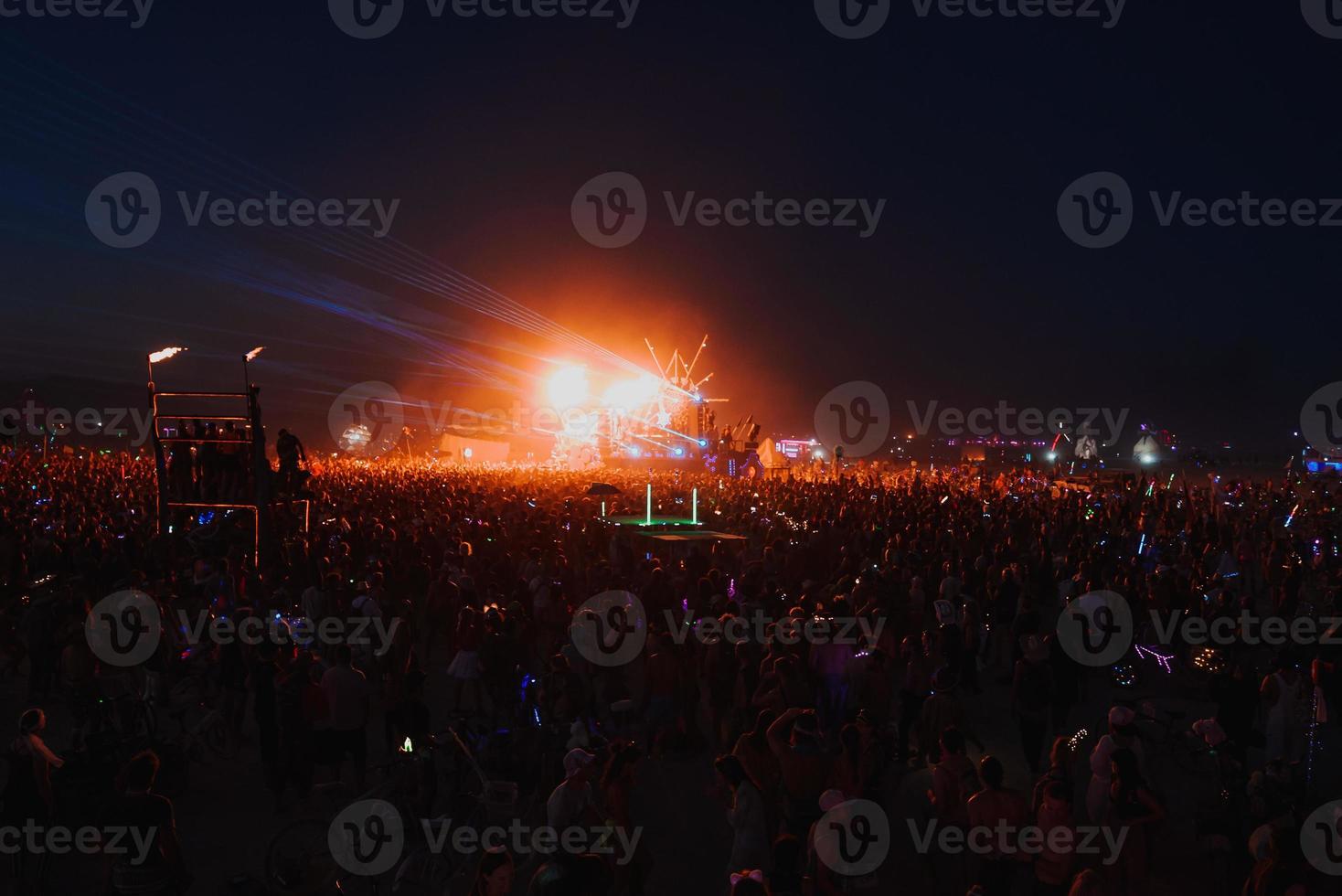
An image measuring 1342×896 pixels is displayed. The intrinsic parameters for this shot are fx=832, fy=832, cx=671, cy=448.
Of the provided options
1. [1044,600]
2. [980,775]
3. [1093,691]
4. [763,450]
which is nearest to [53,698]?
[980,775]

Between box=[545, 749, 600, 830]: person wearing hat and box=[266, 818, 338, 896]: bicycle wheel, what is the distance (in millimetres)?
1970

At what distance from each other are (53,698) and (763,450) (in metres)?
43.3

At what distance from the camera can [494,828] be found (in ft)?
20.7

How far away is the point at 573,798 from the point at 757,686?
2947 mm

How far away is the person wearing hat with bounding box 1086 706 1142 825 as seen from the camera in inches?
217

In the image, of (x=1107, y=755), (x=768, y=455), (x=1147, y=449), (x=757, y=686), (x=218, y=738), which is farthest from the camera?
(x=1147, y=449)

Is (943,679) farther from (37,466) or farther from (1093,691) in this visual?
(37,466)

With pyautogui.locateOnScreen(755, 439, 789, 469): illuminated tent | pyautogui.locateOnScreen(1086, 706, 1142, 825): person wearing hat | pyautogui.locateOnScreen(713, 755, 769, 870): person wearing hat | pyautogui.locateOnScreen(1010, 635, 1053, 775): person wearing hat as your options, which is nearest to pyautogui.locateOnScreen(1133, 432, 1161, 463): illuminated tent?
pyautogui.locateOnScreen(755, 439, 789, 469): illuminated tent

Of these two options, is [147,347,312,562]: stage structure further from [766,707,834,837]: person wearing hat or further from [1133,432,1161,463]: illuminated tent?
[1133,432,1161,463]: illuminated tent

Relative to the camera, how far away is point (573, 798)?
17.5 ft

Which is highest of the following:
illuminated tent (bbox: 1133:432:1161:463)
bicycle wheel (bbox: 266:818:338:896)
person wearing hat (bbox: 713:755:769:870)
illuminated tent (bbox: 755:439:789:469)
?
illuminated tent (bbox: 1133:432:1161:463)

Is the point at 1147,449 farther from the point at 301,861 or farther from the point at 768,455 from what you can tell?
the point at 301,861

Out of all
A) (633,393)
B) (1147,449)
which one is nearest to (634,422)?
(633,393)

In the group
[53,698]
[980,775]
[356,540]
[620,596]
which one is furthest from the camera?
[356,540]
